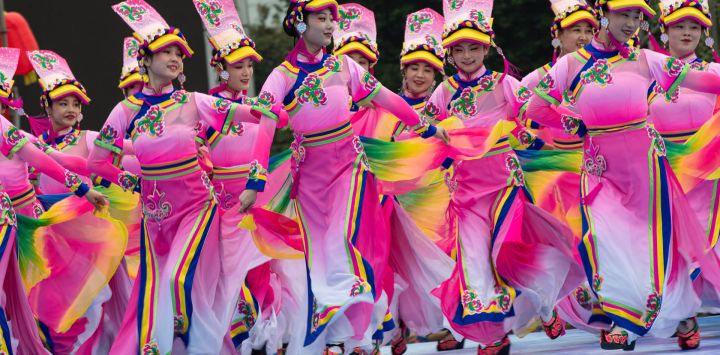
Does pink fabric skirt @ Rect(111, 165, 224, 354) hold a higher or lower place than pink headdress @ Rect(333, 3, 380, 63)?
lower

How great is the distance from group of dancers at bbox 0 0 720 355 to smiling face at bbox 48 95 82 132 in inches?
27.7

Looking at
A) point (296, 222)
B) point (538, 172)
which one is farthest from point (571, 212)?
point (296, 222)

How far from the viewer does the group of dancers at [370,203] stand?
8039 millimetres

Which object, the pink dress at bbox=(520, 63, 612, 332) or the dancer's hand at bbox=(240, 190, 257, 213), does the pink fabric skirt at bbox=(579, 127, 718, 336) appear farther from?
the dancer's hand at bbox=(240, 190, 257, 213)

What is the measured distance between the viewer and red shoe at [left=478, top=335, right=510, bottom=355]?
8.63m

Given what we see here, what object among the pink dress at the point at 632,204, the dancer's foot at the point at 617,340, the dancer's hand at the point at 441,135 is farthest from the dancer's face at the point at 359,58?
the dancer's foot at the point at 617,340

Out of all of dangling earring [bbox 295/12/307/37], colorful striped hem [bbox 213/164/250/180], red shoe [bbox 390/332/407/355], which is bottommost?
red shoe [bbox 390/332/407/355]

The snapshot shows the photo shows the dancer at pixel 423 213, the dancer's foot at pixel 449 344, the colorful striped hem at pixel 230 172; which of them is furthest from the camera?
the dancer's foot at pixel 449 344

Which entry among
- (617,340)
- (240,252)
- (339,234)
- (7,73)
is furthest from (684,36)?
(7,73)

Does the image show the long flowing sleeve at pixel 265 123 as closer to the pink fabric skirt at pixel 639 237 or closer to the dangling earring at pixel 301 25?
the dangling earring at pixel 301 25

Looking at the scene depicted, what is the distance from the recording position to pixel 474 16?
28.9 feet

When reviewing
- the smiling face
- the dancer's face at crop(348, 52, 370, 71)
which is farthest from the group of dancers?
the smiling face

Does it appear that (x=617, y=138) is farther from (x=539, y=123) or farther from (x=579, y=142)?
(x=579, y=142)

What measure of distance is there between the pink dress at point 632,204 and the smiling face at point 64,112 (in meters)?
3.50
